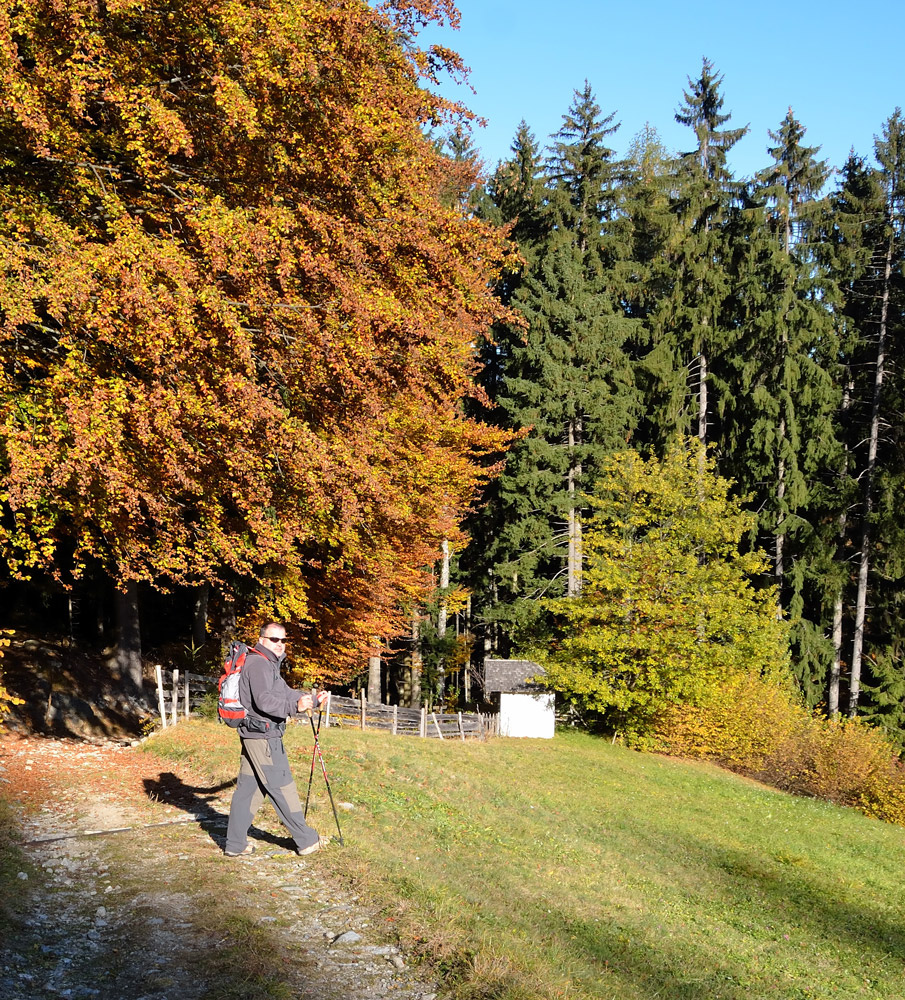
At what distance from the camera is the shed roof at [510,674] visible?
28516 mm

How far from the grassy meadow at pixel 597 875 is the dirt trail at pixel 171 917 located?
1.17 feet

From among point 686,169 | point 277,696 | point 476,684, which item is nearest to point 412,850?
point 277,696

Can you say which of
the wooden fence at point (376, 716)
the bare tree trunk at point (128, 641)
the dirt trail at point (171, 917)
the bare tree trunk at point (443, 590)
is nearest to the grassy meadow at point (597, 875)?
the dirt trail at point (171, 917)

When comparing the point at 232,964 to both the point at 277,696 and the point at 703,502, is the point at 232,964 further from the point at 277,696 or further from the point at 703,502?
the point at 703,502

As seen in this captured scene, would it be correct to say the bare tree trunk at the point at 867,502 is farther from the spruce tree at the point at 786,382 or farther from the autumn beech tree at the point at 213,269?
the autumn beech tree at the point at 213,269

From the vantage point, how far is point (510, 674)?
94.8ft

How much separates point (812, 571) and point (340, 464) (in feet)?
89.3

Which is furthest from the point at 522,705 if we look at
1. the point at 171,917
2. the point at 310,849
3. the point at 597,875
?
the point at 171,917

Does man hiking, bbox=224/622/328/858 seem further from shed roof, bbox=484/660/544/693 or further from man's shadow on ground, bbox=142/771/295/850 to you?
shed roof, bbox=484/660/544/693

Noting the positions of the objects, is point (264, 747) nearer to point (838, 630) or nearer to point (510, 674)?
point (510, 674)

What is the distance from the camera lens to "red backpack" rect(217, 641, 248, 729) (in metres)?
6.55

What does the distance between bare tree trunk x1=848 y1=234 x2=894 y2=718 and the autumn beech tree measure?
25855 mm

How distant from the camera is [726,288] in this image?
35.2m

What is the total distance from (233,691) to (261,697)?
24cm
